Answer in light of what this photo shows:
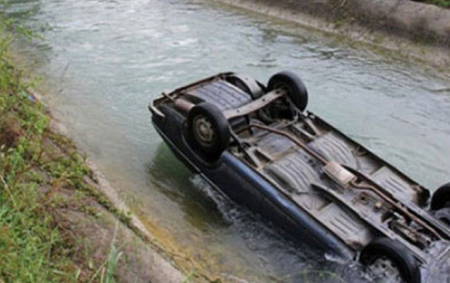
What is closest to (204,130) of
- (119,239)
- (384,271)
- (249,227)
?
(249,227)

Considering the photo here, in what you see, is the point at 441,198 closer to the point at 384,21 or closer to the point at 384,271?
the point at 384,271

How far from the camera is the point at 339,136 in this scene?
8.06 m

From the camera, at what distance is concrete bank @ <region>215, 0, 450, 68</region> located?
13.7 meters

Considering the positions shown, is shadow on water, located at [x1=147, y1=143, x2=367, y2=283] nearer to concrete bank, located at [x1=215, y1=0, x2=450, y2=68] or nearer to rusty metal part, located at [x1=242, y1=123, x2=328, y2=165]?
rusty metal part, located at [x1=242, y1=123, x2=328, y2=165]

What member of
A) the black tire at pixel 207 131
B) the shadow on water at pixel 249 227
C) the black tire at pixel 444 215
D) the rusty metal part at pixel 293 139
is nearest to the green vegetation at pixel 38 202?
the shadow on water at pixel 249 227

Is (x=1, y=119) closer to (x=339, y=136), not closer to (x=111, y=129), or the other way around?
(x=111, y=129)

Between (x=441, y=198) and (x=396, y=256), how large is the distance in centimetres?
147

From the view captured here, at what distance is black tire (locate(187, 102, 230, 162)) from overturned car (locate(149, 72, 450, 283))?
0.01m

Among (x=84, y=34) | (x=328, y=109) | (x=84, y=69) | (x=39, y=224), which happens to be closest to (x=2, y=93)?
(x=39, y=224)

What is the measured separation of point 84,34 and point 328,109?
22.9 feet

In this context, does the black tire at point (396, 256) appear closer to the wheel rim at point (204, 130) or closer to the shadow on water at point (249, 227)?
the shadow on water at point (249, 227)

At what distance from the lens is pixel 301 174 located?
715cm

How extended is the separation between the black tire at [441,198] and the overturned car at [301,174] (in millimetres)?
12

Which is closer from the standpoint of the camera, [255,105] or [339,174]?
[339,174]
